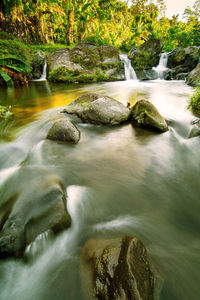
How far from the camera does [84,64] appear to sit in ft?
43.2

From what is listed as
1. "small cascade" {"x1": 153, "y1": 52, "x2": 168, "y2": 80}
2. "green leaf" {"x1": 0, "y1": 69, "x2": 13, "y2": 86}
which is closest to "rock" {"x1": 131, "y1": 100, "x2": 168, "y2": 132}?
"green leaf" {"x1": 0, "y1": 69, "x2": 13, "y2": 86}

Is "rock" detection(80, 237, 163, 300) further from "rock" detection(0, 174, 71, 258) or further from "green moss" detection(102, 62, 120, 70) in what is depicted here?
"green moss" detection(102, 62, 120, 70)

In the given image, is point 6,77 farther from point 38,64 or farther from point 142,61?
point 142,61

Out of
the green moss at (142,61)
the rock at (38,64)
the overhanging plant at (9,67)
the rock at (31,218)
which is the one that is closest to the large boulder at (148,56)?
the green moss at (142,61)

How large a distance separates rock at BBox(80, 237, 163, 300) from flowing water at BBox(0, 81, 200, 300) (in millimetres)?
177

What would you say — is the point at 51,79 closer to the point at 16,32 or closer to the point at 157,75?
the point at 16,32

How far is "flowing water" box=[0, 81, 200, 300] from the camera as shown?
1668 millimetres

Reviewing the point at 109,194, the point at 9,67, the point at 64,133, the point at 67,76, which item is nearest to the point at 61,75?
the point at 67,76

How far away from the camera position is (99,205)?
252cm

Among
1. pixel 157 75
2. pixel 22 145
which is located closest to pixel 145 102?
pixel 22 145

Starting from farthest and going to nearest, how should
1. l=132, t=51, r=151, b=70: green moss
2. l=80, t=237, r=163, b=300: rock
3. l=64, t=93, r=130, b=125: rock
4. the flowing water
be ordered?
l=132, t=51, r=151, b=70: green moss → l=64, t=93, r=130, b=125: rock → the flowing water → l=80, t=237, r=163, b=300: rock

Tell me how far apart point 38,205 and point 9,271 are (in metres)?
0.71

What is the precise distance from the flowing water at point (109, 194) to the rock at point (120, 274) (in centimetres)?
18

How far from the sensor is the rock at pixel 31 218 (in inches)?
68.9
